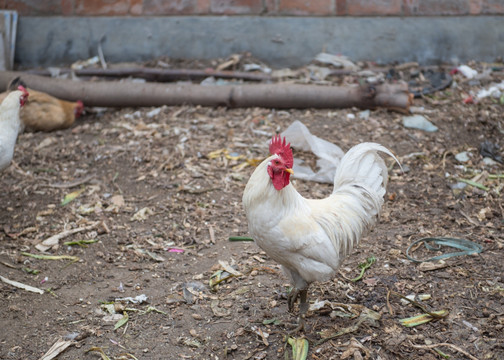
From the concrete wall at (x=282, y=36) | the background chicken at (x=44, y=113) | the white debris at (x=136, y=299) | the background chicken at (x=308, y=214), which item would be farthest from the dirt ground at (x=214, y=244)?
the concrete wall at (x=282, y=36)

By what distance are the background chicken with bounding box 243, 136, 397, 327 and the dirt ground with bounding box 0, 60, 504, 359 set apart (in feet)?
1.95

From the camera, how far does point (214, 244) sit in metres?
5.04

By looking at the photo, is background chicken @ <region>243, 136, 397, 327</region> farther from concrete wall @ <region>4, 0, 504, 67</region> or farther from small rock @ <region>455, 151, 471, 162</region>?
concrete wall @ <region>4, 0, 504, 67</region>

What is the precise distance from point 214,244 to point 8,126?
2.59 metres

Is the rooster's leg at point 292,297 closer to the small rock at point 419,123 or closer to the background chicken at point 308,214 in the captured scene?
the background chicken at point 308,214

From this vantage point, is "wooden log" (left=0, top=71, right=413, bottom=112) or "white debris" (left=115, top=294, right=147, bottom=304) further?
"wooden log" (left=0, top=71, right=413, bottom=112)

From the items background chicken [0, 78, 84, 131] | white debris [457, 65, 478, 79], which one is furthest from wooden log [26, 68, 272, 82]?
white debris [457, 65, 478, 79]

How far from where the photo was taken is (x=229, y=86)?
7.71 metres

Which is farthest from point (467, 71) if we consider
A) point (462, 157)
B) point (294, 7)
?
point (294, 7)

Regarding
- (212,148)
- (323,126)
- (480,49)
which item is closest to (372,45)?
(480,49)

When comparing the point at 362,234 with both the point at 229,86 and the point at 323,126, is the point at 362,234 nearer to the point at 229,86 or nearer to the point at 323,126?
the point at 323,126

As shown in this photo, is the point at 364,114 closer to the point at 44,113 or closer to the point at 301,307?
the point at 301,307

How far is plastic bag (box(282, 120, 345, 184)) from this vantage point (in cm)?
602

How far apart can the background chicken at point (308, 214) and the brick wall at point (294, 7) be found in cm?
556
